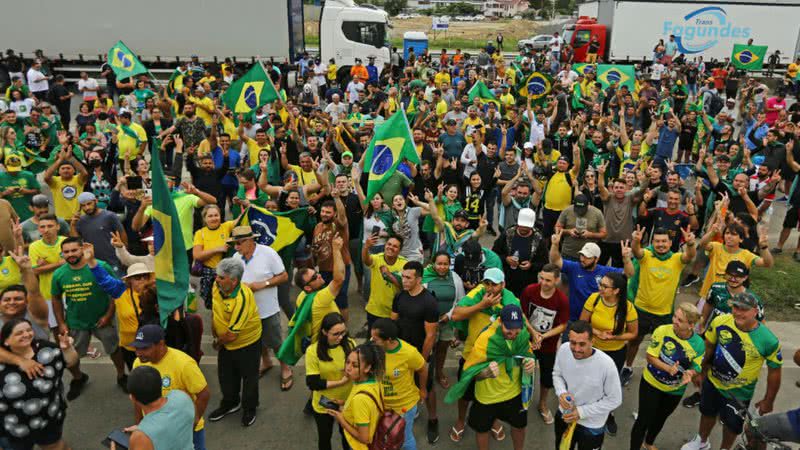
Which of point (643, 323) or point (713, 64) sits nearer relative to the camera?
point (643, 323)

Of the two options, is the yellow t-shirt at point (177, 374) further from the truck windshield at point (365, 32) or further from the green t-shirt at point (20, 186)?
the truck windshield at point (365, 32)

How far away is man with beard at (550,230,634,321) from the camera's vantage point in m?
5.47

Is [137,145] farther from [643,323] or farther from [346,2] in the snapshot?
[346,2]

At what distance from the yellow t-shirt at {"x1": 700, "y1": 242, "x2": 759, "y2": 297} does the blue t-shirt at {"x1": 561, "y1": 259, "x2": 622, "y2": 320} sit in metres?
0.96

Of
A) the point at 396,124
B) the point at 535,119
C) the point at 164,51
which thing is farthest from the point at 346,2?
the point at 396,124

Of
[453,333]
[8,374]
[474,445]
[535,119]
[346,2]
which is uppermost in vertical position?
[346,2]

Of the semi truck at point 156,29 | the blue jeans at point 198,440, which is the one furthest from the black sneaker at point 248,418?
the semi truck at point 156,29

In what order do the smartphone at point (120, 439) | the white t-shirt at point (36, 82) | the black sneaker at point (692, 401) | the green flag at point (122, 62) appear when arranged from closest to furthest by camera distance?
1. the smartphone at point (120, 439)
2. the black sneaker at point (692, 401)
3. the green flag at point (122, 62)
4. the white t-shirt at point (36, 82)

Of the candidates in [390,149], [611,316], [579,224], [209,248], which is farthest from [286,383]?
[579,224]

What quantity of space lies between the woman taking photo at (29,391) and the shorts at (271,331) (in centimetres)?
184

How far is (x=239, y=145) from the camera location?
9.66 m

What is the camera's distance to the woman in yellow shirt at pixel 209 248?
5902 millimetres

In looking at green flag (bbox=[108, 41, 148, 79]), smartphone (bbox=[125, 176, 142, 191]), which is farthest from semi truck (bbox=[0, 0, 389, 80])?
smartphone (bbox=[125, 176, 142, 191])

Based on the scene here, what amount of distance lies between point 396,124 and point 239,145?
3.20 metres
